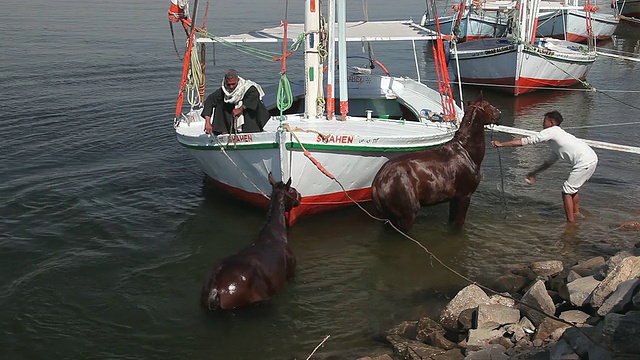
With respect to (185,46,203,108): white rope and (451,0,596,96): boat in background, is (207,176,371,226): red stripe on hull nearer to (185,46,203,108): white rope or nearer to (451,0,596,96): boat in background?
(185,46,203,108): white rope

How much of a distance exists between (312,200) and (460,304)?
13.3 feet

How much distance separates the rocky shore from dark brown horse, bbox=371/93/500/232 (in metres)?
2.37

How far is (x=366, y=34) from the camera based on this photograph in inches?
555

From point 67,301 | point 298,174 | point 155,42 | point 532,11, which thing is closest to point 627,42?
point 532,11

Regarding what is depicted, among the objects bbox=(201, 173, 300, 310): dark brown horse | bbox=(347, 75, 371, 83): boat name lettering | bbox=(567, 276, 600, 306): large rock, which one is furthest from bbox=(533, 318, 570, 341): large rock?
bbox=(347, 75, 371, 83): boat name lettering

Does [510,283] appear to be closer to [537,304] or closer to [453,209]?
[537,304]

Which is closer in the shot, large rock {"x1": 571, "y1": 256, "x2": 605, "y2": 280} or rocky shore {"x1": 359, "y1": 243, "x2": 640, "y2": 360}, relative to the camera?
rocky shore {"x1": 359, "y1": 243, "x2": 640, "y2": 360}

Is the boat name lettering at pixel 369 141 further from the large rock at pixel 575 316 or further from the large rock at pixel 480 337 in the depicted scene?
the large rock at pixel 575 316

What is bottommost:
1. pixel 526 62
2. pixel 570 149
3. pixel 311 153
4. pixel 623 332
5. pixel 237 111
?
pixel 623 332

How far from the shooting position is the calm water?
8.44 m

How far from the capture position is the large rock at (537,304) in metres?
7.68

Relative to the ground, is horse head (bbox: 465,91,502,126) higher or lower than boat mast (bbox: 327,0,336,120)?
lower

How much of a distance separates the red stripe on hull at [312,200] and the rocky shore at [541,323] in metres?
3.68

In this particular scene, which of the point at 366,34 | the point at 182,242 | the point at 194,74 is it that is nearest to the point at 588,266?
the point at 182,242
